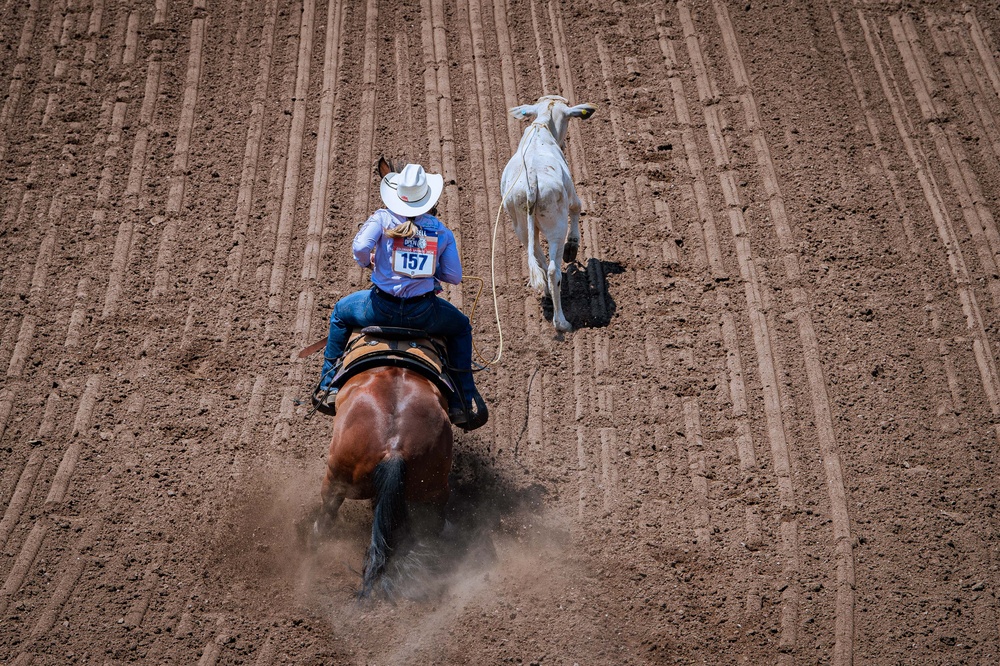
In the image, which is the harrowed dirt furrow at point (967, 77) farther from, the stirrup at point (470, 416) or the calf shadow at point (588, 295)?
the stirrup at point (470, 416)

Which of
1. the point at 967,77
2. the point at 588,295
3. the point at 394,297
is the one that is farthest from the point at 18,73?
the point at 967,77

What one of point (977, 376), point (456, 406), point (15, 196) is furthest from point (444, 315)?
point (15, 196)

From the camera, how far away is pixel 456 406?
6766 mm

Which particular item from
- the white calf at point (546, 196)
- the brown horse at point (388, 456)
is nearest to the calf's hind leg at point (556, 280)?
Result: the white calf at point (546, 196)

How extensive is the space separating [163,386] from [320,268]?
1.91m

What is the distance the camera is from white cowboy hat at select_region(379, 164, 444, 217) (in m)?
6.36

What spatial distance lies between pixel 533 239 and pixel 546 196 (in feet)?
1.56

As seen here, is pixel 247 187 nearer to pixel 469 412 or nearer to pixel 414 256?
pixel 414 256

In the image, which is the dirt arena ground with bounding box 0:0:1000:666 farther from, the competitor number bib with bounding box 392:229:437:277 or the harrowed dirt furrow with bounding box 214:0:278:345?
the competitor number bib with bounding box 392:229:437:277

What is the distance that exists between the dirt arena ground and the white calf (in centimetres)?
38

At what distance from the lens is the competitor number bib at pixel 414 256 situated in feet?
21.0

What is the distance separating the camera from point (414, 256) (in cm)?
641

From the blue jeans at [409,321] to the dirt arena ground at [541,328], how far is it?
87cm

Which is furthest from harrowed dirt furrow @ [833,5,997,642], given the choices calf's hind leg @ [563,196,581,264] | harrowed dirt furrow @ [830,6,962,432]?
calf's hind leg @ [563,196,581,264]
